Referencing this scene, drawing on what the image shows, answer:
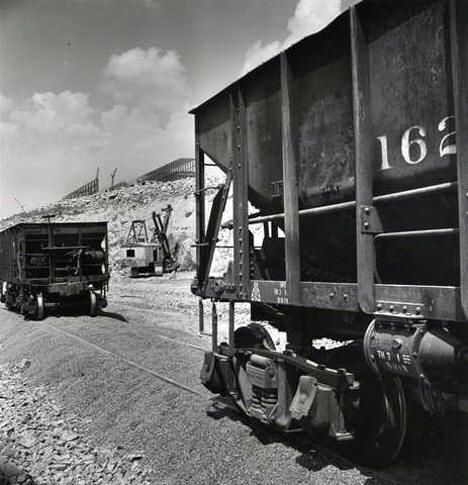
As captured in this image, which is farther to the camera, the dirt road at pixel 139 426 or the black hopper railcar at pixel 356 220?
the dirt road at pixel 139 426

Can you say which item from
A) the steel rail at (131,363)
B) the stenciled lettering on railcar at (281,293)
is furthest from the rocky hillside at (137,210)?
the stenciled lettering on railcar at (281,293)

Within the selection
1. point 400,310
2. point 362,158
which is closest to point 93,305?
point 362,158

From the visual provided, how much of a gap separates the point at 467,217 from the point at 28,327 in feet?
46.5

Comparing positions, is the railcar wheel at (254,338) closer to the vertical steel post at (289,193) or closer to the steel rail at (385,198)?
the vertical steel post at (289,193)

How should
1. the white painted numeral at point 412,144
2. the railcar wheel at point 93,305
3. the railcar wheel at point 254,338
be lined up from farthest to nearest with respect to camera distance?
the railcar wheel at point 93,305 < the railcar wheel at point 254,338 < the white painted numeral at point 412,144

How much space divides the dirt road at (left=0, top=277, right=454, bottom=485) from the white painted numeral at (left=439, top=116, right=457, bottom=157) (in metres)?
2.52

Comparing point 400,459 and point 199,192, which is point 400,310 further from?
point 199,192

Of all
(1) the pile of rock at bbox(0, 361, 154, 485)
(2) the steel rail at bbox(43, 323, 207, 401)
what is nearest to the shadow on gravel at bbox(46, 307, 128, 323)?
(2) the steel rail at bbox(43, 323, 207, 401)

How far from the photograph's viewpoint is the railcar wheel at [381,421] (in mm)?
4219

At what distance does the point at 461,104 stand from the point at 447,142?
0.91 feet

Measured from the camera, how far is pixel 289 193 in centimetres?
454

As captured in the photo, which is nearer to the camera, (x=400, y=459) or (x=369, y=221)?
(x=369, y=221)

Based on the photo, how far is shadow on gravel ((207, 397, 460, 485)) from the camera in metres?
4.18

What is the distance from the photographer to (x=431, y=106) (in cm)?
331
